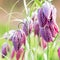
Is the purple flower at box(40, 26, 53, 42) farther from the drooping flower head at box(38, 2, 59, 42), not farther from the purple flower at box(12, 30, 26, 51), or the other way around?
the purple flower at box(12, 30, 26, 51)

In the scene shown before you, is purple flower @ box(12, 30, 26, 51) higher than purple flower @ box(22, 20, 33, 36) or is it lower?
lower

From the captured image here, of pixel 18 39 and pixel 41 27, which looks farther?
pixel 18 39

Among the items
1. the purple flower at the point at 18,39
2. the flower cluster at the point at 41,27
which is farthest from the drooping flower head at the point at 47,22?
the purple flower at the point at 18,39

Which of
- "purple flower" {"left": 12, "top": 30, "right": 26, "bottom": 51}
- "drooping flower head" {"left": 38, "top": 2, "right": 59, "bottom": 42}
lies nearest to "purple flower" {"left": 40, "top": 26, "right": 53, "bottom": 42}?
"drooping flower head" {"left": 38, "top": 2, "right": 59, "bottom": 42}

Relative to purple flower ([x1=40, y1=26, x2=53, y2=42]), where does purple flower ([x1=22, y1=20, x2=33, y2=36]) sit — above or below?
above

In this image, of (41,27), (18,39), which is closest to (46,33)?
(41,27)

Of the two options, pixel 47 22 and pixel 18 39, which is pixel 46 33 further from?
pixel 18 39

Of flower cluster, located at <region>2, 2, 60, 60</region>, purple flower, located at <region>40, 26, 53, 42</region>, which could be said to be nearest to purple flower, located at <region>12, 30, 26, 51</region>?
flower cluster, located at <region>2, 2, 60, 60</region>
